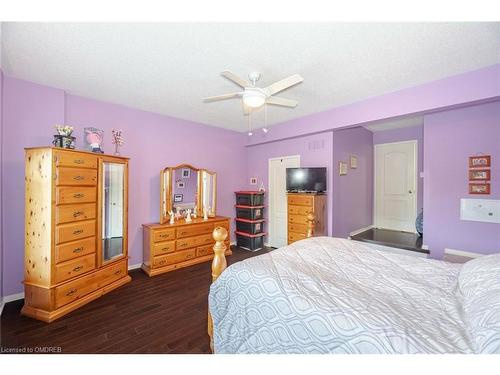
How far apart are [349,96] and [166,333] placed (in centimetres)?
341

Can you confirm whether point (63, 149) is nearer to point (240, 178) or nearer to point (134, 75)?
point (134, 75)

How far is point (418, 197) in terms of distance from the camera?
4672 mm

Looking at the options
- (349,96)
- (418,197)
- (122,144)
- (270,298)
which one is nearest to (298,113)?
(349,96)

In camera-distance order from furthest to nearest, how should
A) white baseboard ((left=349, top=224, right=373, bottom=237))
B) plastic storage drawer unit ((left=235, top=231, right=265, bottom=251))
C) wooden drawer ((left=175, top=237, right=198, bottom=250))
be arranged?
1. white baseboard ((left=349, top=224, right=373, bottom=237))
2. plastic storage drawer unit ((left=235, top=231, right=265, bottom=251))
3. wooden drawer ((left=175, top=237, right=198, bottom=250))

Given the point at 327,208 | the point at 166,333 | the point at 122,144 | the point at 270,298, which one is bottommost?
the point at 166,333

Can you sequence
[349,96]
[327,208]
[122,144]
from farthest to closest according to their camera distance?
[327,208], [122,144], [349,96]

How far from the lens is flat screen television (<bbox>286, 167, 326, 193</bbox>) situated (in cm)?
374

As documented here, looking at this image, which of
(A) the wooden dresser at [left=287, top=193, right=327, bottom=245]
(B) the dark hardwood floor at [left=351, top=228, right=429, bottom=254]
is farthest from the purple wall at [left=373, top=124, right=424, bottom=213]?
(A) the wooden dresser at [left=287, top=193, right=327, bottom=245]

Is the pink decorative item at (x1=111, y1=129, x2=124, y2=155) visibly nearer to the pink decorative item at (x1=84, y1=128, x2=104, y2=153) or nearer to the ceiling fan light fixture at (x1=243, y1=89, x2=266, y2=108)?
the pink decorative item at (x1=84, y1=128, x2=104, y2=153)

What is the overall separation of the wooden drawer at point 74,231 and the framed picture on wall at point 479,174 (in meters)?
4.76

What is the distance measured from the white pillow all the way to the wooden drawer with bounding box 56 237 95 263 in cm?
308

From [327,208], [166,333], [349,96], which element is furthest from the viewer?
[327,208]

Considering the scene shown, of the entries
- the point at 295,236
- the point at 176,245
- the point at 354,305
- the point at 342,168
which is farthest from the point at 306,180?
the point at 354,305

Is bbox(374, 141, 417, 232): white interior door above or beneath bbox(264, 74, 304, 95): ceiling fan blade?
beneath
